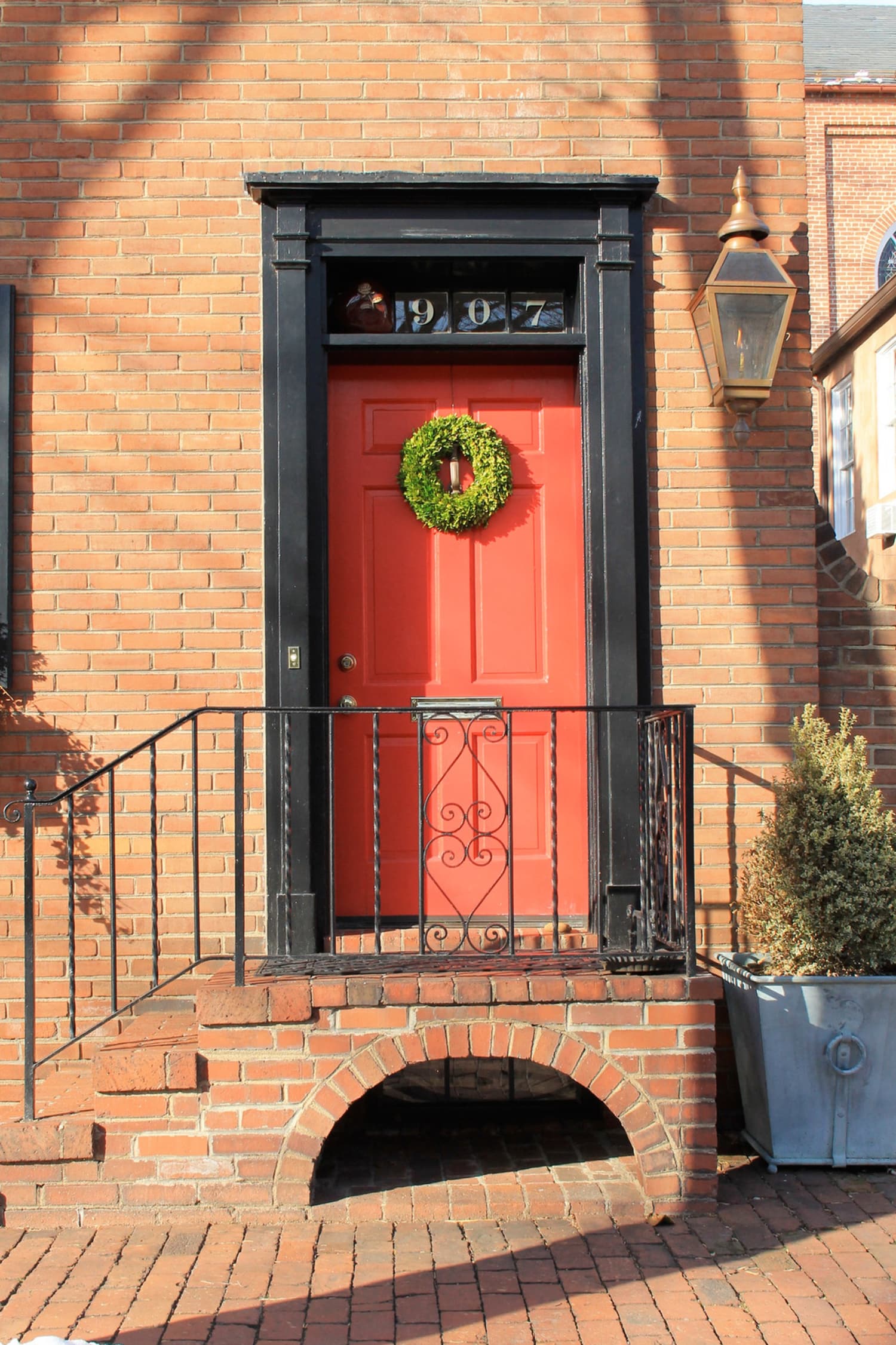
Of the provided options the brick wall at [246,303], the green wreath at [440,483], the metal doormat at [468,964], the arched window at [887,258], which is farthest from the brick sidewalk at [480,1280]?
the arched window at [887,258]

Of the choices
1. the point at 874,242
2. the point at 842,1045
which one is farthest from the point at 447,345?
the point at 874,242

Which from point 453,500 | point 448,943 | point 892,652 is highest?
point 453,500

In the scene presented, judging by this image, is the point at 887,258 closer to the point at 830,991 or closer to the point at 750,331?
the point at 750,331

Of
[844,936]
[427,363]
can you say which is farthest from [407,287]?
[844,936]

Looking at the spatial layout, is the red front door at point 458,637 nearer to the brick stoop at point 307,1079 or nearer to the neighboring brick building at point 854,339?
the brick stoop at point 307,1079

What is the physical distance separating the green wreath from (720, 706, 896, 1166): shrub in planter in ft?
5.22

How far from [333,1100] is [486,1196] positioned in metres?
0.58

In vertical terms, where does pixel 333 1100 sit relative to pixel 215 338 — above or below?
below

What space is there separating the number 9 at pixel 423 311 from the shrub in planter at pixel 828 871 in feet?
7.04

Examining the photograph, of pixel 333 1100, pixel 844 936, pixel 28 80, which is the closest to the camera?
pixel 333 1100

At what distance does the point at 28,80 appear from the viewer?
4.40 meters

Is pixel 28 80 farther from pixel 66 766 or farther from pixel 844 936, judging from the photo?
pixel 844 936

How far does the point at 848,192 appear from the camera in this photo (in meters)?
15.5

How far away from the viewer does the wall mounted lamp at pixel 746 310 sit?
13.8ft
